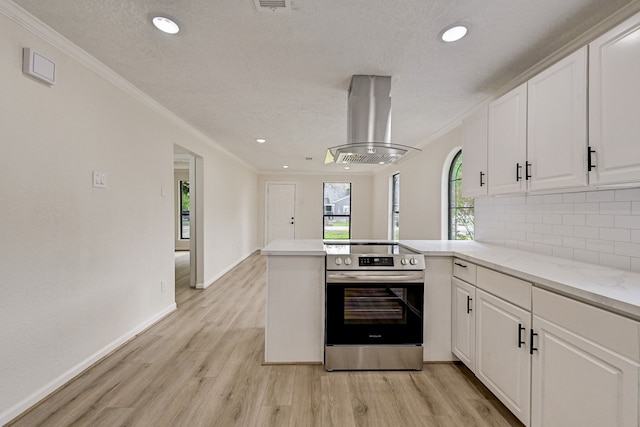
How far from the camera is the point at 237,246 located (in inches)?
241

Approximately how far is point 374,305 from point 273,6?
2065mm

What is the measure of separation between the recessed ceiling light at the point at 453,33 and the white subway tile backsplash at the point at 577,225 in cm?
129

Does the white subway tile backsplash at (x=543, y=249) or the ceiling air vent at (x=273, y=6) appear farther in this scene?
the white subway tile backsplash at (x=543, y=249)

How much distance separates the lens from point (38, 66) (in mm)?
1702

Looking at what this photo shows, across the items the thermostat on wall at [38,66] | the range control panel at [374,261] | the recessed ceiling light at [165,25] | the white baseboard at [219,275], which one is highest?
the recessed ceiling light at [165,25]

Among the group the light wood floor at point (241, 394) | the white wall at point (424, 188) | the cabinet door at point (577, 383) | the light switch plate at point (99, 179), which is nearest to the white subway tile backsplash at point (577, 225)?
the cabinet door at point (577, 383)

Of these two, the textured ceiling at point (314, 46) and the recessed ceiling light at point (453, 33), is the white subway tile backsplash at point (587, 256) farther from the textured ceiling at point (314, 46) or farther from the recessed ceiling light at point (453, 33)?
the recessed ceiling light at point (453, 33)

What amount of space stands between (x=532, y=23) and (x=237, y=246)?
18.7ft

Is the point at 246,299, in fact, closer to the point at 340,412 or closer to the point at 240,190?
the point at 340,412

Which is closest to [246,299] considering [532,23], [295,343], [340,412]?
[295,343]

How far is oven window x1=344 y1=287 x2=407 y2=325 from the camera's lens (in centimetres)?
217

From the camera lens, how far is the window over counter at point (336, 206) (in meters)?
8.27

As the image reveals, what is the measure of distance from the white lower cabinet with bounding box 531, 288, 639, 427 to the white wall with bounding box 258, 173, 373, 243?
6818 millimetres

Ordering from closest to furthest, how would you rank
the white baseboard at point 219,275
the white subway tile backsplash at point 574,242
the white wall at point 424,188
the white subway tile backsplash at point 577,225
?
1. the white subway tile backsplash at point 577,225
2. the white subway tile backsplash at point 574,242
3. the white wall at point 424,188
4. the white baseboard at point 219,275
